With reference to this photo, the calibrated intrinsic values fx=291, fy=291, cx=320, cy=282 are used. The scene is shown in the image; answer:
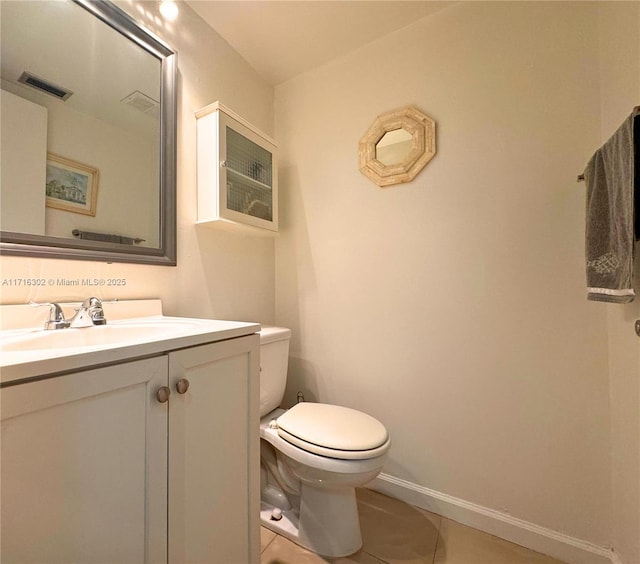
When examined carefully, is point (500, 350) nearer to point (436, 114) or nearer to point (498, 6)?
point (436, 114)

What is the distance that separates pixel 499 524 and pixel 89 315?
1673 millimetres

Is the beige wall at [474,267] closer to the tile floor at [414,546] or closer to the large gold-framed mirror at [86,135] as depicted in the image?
the tile floor at [414,546]

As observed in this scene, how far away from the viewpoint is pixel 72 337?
788mm

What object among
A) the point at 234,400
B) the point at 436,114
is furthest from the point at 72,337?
the point at 436,114

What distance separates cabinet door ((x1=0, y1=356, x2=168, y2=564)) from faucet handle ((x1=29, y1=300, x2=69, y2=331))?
444 mm

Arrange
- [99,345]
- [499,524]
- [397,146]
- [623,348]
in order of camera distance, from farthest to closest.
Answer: [397,146]
[499,524]
[623,348]
[99,345]

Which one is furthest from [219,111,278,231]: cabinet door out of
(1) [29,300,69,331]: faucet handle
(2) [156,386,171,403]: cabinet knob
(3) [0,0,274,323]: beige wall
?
(2) [156,386,171,403]: cabinet knob

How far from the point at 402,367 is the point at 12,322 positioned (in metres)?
1.38

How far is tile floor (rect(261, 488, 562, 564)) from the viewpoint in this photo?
1.06 metres

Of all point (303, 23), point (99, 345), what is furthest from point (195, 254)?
point (303, 23)

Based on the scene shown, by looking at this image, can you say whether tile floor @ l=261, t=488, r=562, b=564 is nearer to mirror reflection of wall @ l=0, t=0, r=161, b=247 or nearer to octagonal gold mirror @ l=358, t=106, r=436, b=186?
mirror reflection of wall @ l=0, t=0, r=161, b=247

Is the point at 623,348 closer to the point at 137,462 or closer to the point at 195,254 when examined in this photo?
the point at 137,462

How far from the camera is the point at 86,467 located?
1.63ft

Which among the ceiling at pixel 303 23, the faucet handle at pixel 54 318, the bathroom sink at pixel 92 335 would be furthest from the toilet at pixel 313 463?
the ceiling at pixel 303 23
